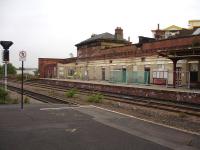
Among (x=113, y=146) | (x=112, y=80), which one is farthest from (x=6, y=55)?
(x=112, y=80)

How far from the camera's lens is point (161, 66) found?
1414 inches

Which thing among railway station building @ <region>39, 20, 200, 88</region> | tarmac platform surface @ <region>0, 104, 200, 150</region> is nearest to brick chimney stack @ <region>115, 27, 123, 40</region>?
railway station building @ <region>39, 20, 200, 88</region>

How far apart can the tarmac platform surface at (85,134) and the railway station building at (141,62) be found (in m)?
15.4

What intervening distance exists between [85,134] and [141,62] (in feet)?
102

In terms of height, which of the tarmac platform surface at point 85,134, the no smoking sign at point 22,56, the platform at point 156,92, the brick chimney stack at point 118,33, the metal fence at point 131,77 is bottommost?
the tarmac platform surface at point 85,134

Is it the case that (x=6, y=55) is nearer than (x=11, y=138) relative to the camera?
No

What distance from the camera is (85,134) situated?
9.21 meters

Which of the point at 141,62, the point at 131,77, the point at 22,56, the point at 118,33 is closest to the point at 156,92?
the point at 22,56

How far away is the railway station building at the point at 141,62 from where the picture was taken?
30.0 meters

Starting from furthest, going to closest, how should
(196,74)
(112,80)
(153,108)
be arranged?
(112,80) → (196,74) → (153,108)

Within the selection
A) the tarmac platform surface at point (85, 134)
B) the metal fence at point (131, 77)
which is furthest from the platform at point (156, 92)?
the tarmac platform surface at point (85, 134)

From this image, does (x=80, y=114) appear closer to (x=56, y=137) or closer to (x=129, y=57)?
(x=56, y=137)

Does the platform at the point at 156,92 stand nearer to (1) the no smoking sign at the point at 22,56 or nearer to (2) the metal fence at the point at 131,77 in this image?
(2) the metal fence at the point at 131,77

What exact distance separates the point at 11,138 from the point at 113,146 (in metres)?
2.73
